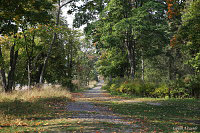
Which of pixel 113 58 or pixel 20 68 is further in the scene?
pixel 113 58

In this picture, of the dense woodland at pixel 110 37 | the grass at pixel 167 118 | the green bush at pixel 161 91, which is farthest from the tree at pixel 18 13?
the green bush at pixel 161 91

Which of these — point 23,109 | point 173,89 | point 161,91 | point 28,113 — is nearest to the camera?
point 28,113

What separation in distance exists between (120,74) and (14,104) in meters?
24.1

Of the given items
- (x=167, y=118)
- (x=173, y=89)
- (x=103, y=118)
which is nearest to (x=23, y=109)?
(x=103, y=118)

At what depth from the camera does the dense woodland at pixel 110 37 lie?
11.5 m

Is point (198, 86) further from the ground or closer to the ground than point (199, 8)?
closer to the ground

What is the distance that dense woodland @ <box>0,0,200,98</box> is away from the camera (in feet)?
37.6

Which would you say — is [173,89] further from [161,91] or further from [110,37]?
[110,37]

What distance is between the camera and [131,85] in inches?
780

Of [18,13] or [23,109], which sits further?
[23,109]

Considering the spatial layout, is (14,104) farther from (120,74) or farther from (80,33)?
(120,74)

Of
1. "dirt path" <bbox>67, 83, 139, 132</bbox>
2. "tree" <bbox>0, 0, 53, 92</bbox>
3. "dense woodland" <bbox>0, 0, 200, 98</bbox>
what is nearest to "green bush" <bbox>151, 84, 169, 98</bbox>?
"dense woodland" <bbox>0, 0, 200, 98</bbox>

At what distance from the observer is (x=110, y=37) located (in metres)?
20.7

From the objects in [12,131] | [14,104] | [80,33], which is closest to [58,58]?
[80,33]
